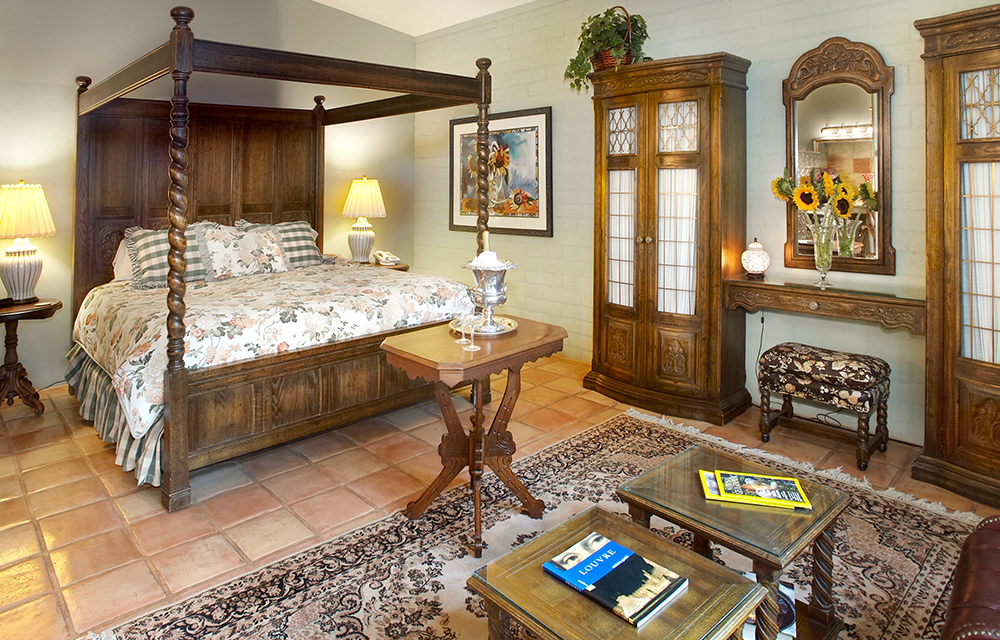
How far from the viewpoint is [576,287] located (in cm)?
550

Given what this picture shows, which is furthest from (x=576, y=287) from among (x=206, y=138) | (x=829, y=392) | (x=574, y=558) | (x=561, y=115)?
(x=574, y=558)

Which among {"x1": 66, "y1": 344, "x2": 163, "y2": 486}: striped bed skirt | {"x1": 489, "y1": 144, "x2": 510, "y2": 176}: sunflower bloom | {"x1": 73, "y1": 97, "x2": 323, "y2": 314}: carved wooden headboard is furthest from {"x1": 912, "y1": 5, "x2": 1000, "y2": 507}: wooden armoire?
{"x1": 73, "y1": 97, "x2": 323, "y2": 314}: carved wooden headboard

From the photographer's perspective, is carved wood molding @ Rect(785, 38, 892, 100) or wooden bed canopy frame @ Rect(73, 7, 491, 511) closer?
wooden bed canopy frame @ Rect(73, 7, 491, 511)

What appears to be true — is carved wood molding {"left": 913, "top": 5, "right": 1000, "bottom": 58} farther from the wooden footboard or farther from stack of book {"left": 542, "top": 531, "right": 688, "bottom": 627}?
the wooden footboard

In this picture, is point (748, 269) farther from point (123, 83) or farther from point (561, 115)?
point (123, 83)

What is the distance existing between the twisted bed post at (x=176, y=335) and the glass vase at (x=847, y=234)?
3.54m

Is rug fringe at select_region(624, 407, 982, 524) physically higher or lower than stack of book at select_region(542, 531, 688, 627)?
lower

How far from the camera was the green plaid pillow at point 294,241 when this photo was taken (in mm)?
5141

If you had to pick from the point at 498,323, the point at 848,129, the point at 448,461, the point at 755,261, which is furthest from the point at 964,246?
the point at 448,461

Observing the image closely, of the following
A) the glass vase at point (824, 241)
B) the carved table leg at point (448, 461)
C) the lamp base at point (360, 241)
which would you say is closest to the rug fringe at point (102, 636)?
the carved table leg at point (448, 461)

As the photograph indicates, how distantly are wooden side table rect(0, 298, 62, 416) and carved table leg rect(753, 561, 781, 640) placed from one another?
434 centimetres

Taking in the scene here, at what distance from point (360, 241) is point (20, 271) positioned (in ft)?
8.76

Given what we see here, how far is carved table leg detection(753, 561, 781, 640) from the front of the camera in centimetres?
176

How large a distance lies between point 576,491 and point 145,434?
213 cm
